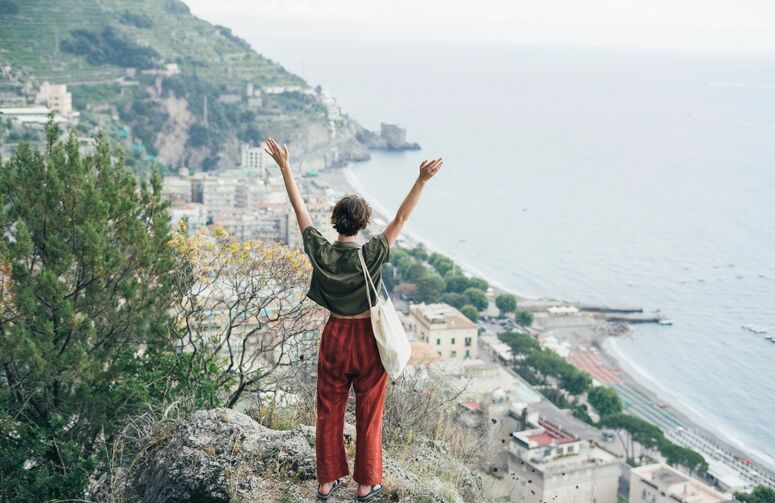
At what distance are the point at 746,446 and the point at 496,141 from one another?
4544cm

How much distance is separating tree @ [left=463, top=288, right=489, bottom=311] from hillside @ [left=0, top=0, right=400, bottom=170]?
22112mm

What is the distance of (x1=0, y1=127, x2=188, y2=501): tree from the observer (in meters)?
4.58

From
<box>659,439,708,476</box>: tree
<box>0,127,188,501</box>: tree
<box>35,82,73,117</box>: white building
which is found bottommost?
<box>659,439,708,476</box>: tree

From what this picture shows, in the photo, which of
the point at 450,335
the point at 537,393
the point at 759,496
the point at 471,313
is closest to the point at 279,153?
the point at 759,496

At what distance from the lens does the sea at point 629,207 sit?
77.6 feet

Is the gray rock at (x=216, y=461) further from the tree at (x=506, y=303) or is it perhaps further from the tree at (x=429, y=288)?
the tree at (x=429, y=288)

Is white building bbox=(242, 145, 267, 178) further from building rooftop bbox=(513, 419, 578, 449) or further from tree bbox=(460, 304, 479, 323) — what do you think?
building rooftop bbox=(513, 419, 578, 449)

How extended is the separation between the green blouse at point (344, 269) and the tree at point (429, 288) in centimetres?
2437

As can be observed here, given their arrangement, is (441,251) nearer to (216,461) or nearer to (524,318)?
(524,318)

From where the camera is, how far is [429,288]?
26.8m

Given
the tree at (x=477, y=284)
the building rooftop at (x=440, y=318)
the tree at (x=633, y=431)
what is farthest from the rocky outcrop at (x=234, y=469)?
the tree at (x=477, y=284)

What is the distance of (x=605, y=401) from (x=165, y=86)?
41.5 m

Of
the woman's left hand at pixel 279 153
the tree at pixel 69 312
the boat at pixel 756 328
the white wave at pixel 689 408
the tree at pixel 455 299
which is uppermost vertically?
the woman's left hand at pixel 279 153

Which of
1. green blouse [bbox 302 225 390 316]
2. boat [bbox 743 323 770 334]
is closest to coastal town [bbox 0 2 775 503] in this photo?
green blouse [bbox 302 225 390 316]
